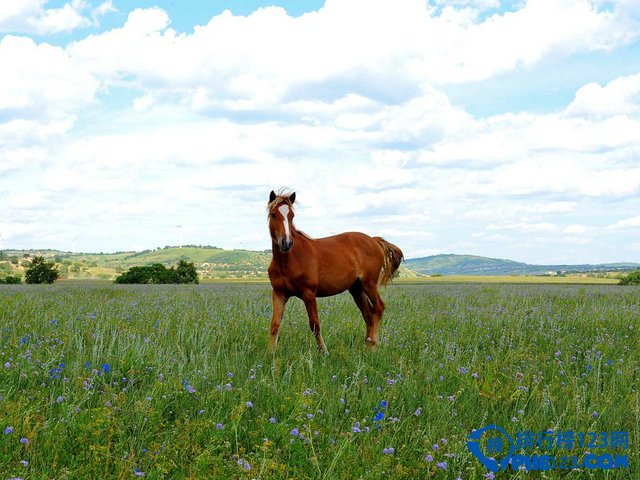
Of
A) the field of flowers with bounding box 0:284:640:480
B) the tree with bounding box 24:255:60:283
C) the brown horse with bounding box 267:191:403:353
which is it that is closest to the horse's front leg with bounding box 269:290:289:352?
the brown horse with bounding box 267:191:403:353

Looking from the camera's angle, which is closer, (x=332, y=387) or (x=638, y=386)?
(x=332, y=387)

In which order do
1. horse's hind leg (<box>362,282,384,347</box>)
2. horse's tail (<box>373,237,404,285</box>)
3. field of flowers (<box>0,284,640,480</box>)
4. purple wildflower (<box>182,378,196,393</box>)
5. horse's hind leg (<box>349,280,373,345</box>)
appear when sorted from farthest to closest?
horse's tail (<box>373,237,404,285</box>), horse's hind leg (<box>349,280,373,345</box>), horse's hind leg (<box>362,282,384,347</box>), purple wildflower (<box>182,378,196,393</box>), field of flowers (<box>0,284,640,480</box>)

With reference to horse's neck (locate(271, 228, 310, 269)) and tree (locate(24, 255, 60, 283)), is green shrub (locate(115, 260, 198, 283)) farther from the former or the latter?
horse's neck (locate(271, 228, 310, 269))

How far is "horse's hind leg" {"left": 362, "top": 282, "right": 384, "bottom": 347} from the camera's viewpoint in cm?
837

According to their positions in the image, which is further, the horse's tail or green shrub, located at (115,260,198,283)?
green shrub, located at (115,260,198,283)

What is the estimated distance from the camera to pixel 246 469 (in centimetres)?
303

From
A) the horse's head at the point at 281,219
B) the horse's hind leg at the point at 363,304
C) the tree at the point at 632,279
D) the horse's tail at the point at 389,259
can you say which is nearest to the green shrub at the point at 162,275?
the tree at the point at 632,279

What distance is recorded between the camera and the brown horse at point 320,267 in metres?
7.14

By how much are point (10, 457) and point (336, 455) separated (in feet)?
6.28

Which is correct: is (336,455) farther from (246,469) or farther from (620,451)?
(620,451)

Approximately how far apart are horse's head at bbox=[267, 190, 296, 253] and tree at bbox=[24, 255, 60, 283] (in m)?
53.6

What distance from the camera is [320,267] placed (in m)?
7.97

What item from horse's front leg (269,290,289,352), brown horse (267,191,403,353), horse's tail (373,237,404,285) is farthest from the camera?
horse's tail (373,237,404,285)

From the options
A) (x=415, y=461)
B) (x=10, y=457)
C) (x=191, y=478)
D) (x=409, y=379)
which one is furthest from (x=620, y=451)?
(x=10, y=457)
